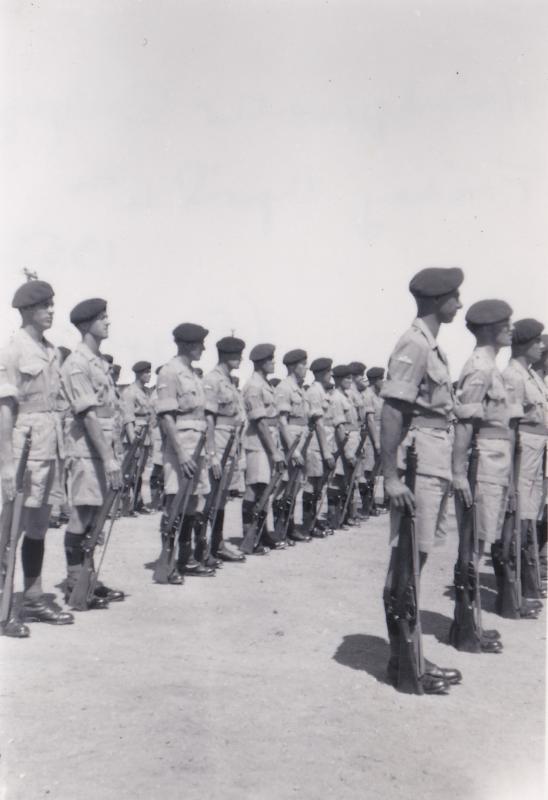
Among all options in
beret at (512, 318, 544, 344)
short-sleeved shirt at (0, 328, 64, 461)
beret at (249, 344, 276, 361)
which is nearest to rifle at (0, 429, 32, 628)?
short-sleeved shirt at (0, 328, 64, 461)

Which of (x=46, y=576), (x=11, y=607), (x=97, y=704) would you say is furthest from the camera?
(x=46, y=576)

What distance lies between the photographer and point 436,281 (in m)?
4.81

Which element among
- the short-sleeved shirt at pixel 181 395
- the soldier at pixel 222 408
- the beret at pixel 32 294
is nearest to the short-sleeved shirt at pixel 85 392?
the beret at pixel 32 294

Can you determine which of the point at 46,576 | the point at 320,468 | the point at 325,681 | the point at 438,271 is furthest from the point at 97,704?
the point at 320,468

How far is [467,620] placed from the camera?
17.8 feet

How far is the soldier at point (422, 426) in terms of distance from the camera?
4523 millimetres

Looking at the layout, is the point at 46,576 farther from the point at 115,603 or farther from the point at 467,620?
the point at 467,620

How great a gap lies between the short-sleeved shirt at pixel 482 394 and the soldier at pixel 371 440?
6215 millimetres

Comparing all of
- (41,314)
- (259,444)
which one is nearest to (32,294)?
(41,314)

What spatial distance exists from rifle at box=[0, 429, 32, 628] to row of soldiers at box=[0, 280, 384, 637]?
0.04m

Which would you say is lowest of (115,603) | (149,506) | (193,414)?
(149,506)

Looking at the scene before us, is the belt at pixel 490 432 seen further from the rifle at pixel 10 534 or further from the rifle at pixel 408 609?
the rifle at pixel 10 534

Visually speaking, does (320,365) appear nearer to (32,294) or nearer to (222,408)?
(222,408)

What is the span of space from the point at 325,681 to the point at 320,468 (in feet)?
20.8
